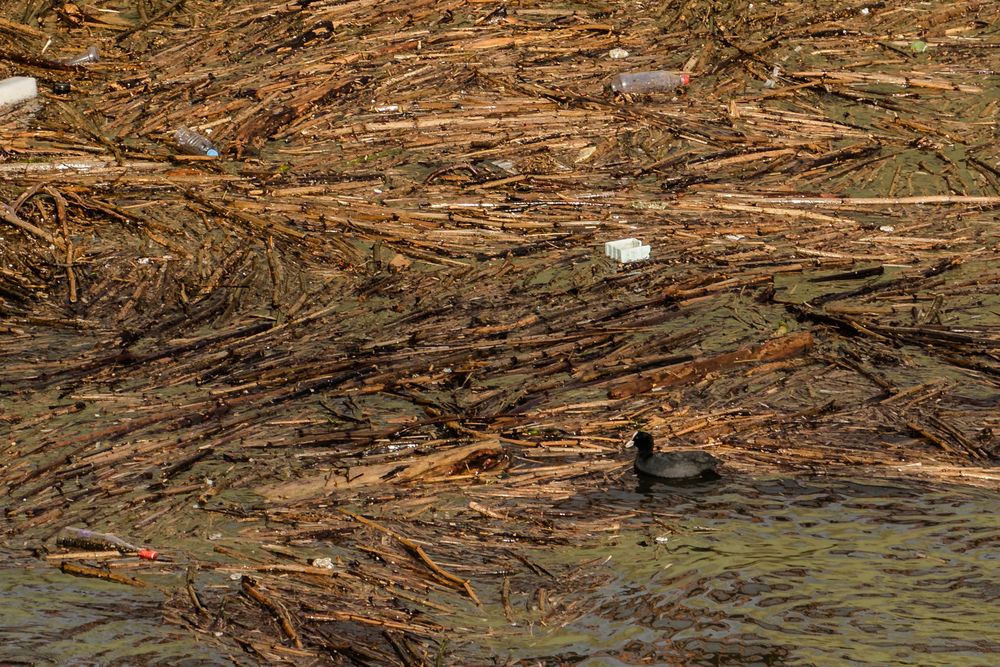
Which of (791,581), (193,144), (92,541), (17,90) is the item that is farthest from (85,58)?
(791,581)

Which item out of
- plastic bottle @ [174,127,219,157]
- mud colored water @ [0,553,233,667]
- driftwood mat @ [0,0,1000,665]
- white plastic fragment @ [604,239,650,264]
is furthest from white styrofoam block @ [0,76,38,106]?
mud colored water @ [0,553,233,667]

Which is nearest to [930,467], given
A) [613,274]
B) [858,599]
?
[858,599]

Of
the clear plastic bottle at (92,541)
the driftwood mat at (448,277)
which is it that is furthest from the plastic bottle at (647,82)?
the clear plastic bottle at (92,541)

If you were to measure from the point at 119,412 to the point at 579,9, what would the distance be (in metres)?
7.03

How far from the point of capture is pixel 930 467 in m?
6.38

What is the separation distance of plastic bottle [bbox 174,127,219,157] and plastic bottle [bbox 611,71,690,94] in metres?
3.50

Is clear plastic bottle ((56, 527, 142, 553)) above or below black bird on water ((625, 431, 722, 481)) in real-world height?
above

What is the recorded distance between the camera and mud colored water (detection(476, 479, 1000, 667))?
496cm

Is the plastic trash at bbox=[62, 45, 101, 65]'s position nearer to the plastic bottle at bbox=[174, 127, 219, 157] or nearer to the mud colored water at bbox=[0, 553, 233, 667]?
the plastic bottle at bbox=[174, 127, 219, 157]

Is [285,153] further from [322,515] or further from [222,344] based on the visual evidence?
[322,515]

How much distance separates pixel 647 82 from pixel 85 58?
5153 mm

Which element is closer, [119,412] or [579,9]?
[119,412]

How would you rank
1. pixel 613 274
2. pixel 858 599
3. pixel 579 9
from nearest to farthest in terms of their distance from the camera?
1. pixel 858 599
2. pixel 613 274
3. pixel 579 9

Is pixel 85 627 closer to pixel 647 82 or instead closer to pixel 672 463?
pixel 672 463
